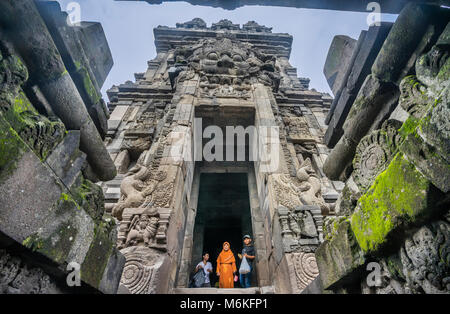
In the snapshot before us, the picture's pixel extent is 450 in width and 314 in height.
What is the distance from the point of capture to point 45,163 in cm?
112

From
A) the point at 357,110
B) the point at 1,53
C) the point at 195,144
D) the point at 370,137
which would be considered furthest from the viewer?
the point at 195,144

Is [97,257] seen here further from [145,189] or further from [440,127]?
[145,189]

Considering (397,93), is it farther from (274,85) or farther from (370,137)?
(274,85)

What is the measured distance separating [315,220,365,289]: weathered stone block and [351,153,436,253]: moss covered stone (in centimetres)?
8

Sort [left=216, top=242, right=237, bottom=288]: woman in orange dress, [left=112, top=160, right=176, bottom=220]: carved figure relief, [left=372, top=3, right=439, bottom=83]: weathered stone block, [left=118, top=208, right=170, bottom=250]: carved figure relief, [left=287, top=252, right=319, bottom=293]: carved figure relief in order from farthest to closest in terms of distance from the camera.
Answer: [left=216, top=242, right=237, bottom=288]: woman in orange dress, [left=112, top=160, right=176, bottom=220]: carved figure relief, [left=118, top=208, right=170, bottom=250]: carved figure relief, [left=287, top=252, right=319, bottom=293]: carved figure relief, [left=372, top=3, right=439, bottom=83]: weathered stone block

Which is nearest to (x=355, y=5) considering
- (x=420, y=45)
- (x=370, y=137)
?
(x=420, y=45)

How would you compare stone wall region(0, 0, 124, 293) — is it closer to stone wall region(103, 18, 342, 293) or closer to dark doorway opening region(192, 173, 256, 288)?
stone wall region(103, 18, 342, 293)

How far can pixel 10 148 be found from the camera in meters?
0.87

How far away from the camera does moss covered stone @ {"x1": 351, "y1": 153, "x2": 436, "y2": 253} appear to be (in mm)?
803

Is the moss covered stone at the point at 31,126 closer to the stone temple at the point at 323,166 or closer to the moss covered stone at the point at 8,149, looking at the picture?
the stone temple at the point at 323,166

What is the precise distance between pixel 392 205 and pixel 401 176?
0.14 metres

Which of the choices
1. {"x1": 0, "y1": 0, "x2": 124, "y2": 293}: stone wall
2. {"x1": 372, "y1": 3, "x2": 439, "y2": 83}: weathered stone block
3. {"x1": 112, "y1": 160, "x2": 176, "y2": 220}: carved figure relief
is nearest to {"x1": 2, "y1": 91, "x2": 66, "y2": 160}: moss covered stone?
{"x1": 0, "y1": 0, "x2": 124, "y2": 293}: stone wall
